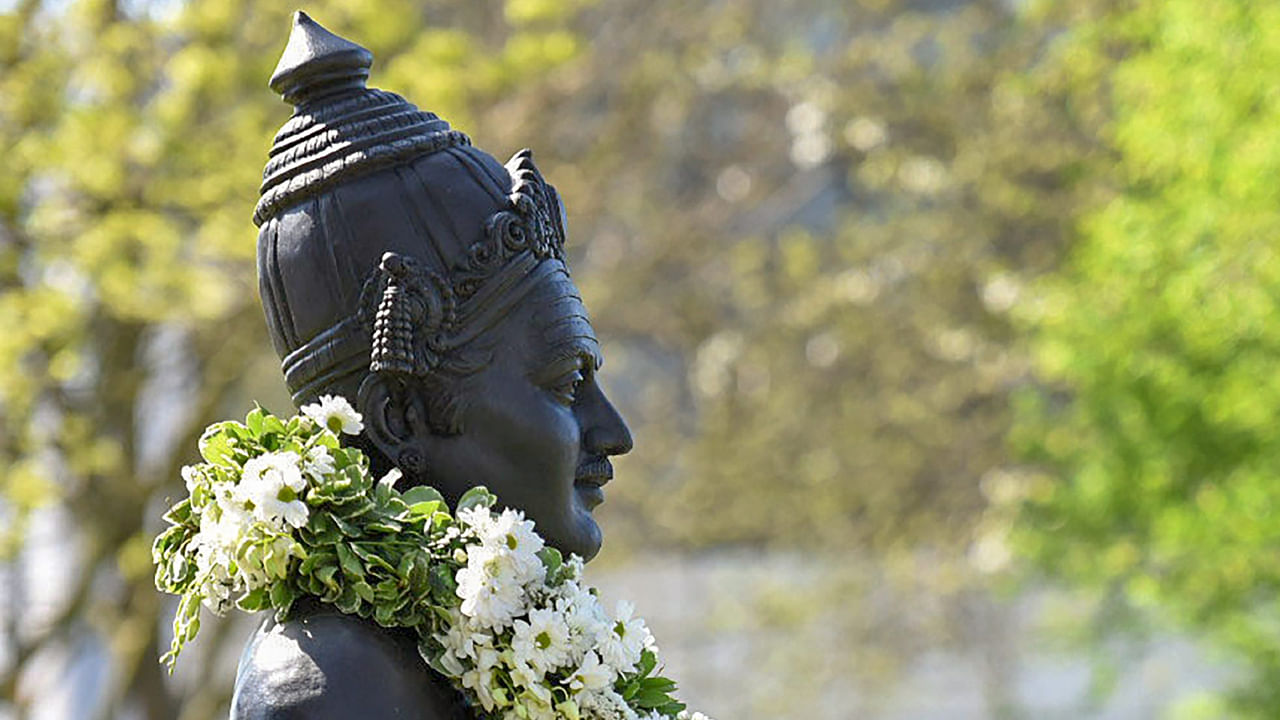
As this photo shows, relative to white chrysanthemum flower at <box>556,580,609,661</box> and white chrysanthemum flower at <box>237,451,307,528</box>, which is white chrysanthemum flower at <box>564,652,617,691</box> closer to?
white chrysanthemum flower at <box>556,580,609,661</box>

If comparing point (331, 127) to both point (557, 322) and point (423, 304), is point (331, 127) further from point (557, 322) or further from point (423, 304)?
point (557, 322)

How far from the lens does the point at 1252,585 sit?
16.0 metres

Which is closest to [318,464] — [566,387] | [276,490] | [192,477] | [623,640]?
[276,490]

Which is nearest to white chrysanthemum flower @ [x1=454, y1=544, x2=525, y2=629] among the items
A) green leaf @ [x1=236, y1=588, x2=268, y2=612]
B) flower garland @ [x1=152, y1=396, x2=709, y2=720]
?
flower garland @ [x1=152, y1=396, x2=709, y2=720]

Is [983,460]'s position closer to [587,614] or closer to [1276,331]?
[1276,331]

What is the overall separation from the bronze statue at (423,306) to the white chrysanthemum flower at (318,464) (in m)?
0.16

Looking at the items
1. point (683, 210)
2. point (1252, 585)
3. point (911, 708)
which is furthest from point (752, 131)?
point (911, 708)

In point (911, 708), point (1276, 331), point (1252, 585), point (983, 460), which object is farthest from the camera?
point (911, 708)

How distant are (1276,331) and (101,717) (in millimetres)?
7799

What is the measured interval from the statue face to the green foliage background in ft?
25.5

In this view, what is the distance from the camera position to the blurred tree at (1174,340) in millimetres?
14016

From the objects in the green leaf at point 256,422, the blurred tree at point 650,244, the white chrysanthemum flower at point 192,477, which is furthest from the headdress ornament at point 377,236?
the blurred tree at point 650,244

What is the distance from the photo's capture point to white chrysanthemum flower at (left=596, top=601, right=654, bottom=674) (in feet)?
12.4

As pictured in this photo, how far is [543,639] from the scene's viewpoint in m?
3.71
